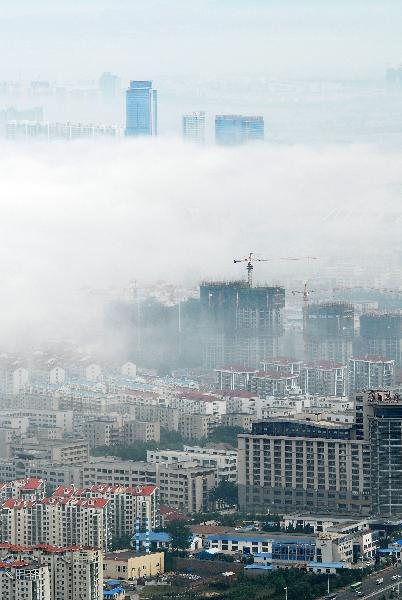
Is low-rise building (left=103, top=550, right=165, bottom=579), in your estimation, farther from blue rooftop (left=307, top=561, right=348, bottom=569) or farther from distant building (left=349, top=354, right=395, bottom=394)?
distant building (left=349, top=354, right=395, bottom=394)

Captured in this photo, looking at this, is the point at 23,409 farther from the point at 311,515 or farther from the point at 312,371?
the point at 311,515

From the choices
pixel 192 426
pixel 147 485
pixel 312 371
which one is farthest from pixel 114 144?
pixel 147 485

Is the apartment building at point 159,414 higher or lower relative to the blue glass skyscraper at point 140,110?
lower

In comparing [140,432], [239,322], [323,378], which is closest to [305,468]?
[140,432]

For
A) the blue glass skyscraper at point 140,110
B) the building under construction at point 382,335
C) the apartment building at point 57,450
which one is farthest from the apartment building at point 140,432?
the blue glass skyscraper at point 140,110

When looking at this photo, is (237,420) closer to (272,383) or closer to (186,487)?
(272,383)

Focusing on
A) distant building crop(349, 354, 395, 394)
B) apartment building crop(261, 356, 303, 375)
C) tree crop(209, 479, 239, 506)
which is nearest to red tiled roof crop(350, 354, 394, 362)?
distant building crop(349, 354, 395, 394)

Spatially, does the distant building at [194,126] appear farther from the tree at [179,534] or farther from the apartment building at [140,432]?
the tree at [179,534]

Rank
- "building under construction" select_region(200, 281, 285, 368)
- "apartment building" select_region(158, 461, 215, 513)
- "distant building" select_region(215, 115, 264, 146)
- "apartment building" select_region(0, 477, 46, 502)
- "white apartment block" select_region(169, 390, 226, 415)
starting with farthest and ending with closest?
"distant building" select_region(215, 115, 264, 146)
"building under construction" select_region(200, 281, 285, 368)
"white apartment block" select_region(169, 390, 226, 415)
"apartment building" select_region(158, 461, 215, 513)
"apartment building" select_region(0, 477, 46, 502)
